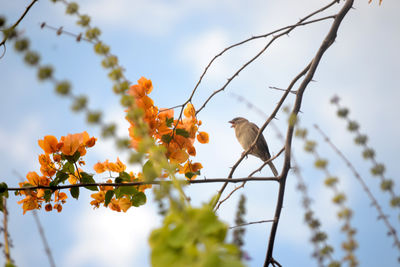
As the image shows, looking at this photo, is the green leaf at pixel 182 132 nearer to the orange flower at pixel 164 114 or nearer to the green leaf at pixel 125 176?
the orange flower at pixel 164 114

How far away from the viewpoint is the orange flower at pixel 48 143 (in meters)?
2.42

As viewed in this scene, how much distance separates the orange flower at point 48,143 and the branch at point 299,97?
1.74m

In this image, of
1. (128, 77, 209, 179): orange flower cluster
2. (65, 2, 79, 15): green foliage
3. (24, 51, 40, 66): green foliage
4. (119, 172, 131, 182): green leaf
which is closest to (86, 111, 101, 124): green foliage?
(24, 51, 40, 66): green foliage

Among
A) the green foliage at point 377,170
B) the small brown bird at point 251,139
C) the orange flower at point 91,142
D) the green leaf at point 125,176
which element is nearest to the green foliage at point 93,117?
the green leaf at point 125,176

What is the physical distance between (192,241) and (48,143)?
6.44 feet

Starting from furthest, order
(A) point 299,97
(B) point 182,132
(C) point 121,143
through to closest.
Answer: (A) point 299,97 < (B) point 182,132 < (C) point 121,143

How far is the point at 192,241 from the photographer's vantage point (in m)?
0.73

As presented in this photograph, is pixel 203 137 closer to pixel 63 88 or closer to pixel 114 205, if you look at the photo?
pixel 114 205

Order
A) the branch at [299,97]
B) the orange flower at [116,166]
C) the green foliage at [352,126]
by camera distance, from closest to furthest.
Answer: the green foliage at [352,126] → the orange flower at [116,166] → the branch at [299,97]

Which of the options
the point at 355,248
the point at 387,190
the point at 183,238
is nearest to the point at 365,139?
the point at 387,190

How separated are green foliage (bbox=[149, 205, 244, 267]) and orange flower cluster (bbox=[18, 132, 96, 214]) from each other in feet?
5.78

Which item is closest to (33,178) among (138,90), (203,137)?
(138,90)

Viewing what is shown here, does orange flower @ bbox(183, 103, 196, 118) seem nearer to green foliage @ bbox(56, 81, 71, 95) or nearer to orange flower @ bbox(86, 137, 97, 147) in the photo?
orange flower @ bbox(86, 137, 97, 147)

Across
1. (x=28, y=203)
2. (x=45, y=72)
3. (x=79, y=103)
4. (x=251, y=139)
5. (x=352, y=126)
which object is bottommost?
(x=79, y=103)
